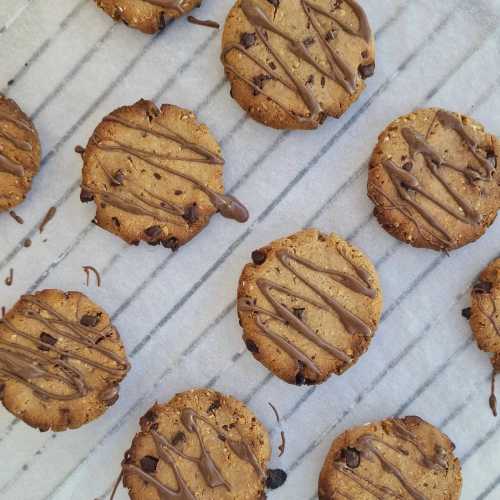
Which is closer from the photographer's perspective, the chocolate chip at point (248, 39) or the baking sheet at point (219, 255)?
the chocolate chip at point (248, 39)

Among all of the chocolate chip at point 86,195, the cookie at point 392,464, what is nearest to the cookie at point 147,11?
the chocolate chip at point 86,195

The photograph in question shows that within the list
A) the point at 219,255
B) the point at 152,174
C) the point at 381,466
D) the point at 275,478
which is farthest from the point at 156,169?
the point at 381,466

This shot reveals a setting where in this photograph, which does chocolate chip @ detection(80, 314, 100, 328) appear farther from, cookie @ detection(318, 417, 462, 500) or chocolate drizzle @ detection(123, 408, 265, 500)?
cookie @ detection(318, 417, 462, 500)

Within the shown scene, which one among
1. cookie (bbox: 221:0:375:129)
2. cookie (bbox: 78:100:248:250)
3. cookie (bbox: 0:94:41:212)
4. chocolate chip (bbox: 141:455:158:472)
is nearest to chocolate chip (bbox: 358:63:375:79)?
cookie (bbox: 221:0:375:129)

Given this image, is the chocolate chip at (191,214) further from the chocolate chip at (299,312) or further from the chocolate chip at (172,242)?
the chocolate chip at (299,312)

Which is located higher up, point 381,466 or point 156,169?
point 156,169

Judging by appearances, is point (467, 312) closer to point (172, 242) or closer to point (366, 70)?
point (366, 70)

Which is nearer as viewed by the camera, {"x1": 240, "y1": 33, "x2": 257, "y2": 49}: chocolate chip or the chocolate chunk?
{"x1": 240, "y1": 33, "x2": 257, "y2": 49}: chocolate chip

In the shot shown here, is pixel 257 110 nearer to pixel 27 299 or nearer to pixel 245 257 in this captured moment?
pixel 245 257
